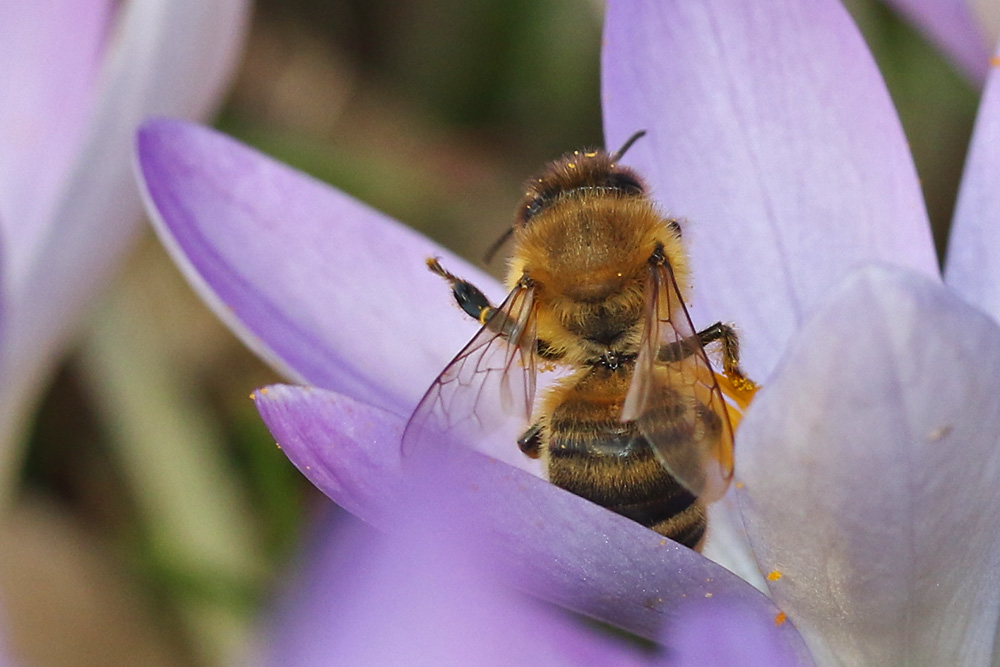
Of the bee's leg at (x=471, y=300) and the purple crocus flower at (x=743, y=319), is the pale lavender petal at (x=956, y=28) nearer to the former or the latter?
the purple crocus flower at (x=743, y=319)

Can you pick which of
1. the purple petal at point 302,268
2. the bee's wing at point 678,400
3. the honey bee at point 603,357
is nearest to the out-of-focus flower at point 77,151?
the purple petal at point 302,268

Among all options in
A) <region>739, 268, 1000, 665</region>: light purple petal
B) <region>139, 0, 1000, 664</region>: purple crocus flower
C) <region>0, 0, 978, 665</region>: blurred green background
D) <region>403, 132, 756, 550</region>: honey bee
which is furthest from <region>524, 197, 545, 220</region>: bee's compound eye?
<region>0, 0, 978, 665</region>: blurred green background

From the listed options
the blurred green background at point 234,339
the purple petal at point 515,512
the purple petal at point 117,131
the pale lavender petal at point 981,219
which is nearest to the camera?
the purple petal at point 515,512

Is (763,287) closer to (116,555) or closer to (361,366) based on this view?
(361,366)

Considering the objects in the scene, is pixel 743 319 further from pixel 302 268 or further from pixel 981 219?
pixel 302 268

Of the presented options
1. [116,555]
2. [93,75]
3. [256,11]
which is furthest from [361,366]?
[256,11]

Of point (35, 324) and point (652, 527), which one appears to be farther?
point (35, 324)

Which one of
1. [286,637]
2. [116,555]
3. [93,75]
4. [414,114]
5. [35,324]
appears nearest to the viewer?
[286,637]
